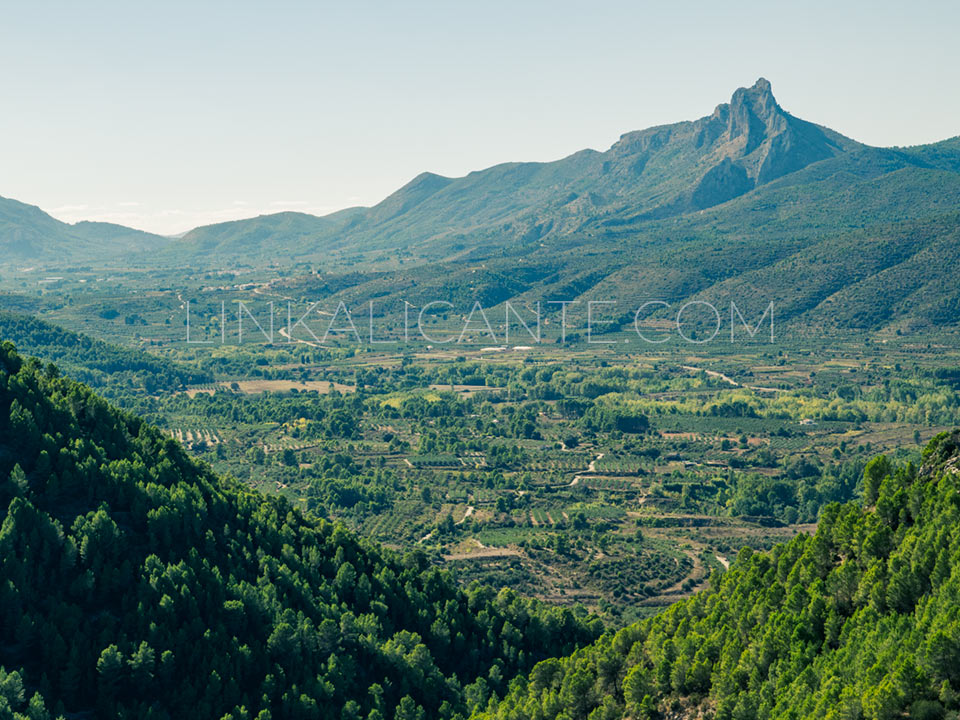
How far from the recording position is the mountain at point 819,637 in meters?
45.3

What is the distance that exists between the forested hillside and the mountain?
11765mm

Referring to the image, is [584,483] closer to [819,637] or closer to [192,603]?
[192,603]

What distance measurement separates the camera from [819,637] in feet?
179

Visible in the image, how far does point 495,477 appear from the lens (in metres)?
158

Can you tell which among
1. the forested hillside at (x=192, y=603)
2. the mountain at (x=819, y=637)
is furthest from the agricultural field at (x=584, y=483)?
the mountain at (x=819, y=637)

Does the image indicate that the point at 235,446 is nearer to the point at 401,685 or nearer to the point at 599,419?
the point at 599,419

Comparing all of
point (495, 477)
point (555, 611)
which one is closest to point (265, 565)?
point (555, 611)

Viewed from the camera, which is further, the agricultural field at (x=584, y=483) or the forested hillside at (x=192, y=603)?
the agricultural field at (x=584, y=483)

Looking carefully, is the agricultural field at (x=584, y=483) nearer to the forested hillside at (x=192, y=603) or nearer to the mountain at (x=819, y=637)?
the forested hillside at (x=192, y=603)

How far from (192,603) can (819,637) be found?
4155 cm

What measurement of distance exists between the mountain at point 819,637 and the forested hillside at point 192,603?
38.6 feet

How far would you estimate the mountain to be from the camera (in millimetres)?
45281

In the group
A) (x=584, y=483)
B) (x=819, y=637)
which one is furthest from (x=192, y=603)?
(x=584, y=483)

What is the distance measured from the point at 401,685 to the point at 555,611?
19.0 m
